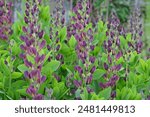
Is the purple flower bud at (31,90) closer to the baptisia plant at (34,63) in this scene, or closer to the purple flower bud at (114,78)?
the baptisia plant at (34,63)

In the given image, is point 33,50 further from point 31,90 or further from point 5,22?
point 5,22

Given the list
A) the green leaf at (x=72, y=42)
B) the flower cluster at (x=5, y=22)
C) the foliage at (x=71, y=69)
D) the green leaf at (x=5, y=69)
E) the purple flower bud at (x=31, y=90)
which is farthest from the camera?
the flower cluster at (x=5, y=22)

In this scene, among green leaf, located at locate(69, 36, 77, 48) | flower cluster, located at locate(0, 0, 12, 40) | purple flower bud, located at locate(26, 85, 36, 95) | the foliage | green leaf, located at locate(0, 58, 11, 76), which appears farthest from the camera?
flower cluster, located at locate(0, 0, 12, 40)

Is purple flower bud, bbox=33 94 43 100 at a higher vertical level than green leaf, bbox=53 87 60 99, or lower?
higher

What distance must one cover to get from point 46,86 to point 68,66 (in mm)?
213

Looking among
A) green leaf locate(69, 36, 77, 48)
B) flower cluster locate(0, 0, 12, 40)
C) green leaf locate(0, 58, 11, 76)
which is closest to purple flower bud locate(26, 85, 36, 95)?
green leaf locate(0, 58, 11, 76)

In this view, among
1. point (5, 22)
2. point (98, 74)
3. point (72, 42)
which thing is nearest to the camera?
point (98, 74)

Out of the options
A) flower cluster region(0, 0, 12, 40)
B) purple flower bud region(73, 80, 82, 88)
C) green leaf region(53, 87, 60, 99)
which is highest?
flower cluster region(0, 0, 12, 40)

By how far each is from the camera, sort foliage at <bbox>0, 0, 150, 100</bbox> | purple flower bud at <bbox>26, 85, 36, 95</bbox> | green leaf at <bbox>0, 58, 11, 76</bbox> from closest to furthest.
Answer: purple flower bud at <bbox>26, 85, 36, 95</bbox> → foliage at <bbox>0, 0, 150, 100</bbox> → green leaf at <bbox>0, 58, 11, 76</bbox>

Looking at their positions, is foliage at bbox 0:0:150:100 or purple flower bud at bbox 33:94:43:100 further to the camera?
foliage at bbox 0:0:150:100

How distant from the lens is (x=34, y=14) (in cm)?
220

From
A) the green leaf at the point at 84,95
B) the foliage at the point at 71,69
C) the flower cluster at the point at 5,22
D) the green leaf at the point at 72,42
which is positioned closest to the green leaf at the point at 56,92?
the foliage at the point at 71,69

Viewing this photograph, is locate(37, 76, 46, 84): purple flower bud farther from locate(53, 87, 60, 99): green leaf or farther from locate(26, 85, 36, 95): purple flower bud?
locate(53, 87, 60, 99): green leaf

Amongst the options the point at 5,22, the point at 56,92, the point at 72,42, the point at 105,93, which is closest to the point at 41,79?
the point at 56,92
